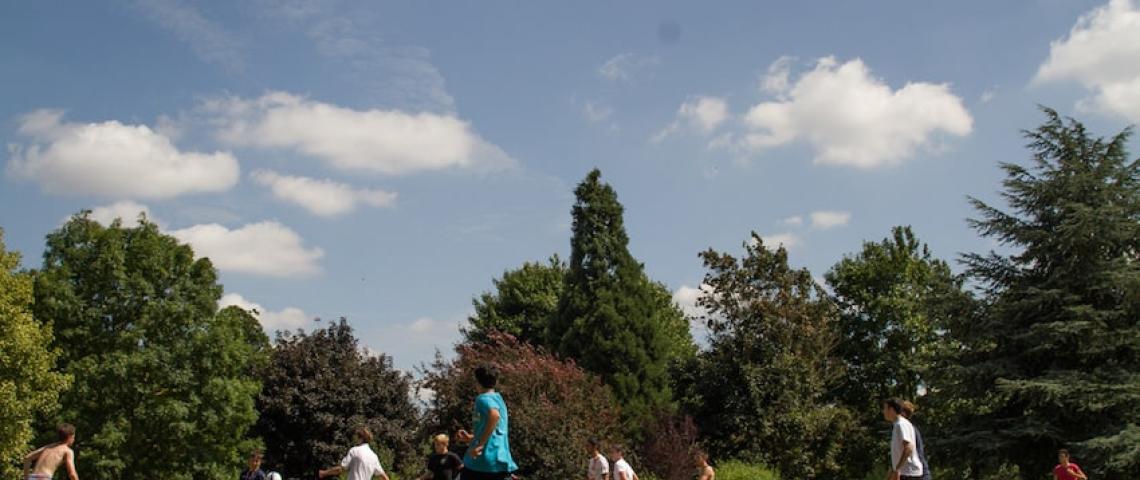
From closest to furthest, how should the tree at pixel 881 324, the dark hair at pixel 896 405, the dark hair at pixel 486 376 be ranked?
the dark hair at pixel 486 376 < the dark hair at pixel 896 405 < the tree at pixel 881 324

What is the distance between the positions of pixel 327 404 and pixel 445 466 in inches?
876

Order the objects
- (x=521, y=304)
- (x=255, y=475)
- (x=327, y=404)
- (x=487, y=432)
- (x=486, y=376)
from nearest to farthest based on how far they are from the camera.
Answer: (x=487, y=432), (x=486, y=376), (x=255, y=475), (x=327, y=404), (x=521, y=304)

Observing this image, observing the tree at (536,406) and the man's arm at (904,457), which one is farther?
the tree at (536,406)

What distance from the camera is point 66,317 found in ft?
104

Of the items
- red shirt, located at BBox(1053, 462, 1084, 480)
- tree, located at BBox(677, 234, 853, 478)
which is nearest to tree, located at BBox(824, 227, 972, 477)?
tree, located at BBox(677, 234, 853, 478)

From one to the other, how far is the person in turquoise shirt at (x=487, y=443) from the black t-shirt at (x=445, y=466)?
310cm

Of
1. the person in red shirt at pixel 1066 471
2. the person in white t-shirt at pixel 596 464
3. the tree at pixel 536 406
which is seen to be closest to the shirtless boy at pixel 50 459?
the person in white t-shirt at pixel 596 464

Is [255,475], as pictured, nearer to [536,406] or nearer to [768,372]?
[536,406]

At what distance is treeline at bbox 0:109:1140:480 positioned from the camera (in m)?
24.5

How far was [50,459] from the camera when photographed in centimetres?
1359

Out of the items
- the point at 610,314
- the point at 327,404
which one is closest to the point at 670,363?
the point at 610,314

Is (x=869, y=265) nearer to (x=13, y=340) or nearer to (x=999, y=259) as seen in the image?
(x=999, y=259)

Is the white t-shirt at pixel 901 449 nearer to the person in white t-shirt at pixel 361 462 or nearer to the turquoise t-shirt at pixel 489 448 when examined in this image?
the turquoise t-shirt at pixel 489 448

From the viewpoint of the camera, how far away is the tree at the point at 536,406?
968 inches
